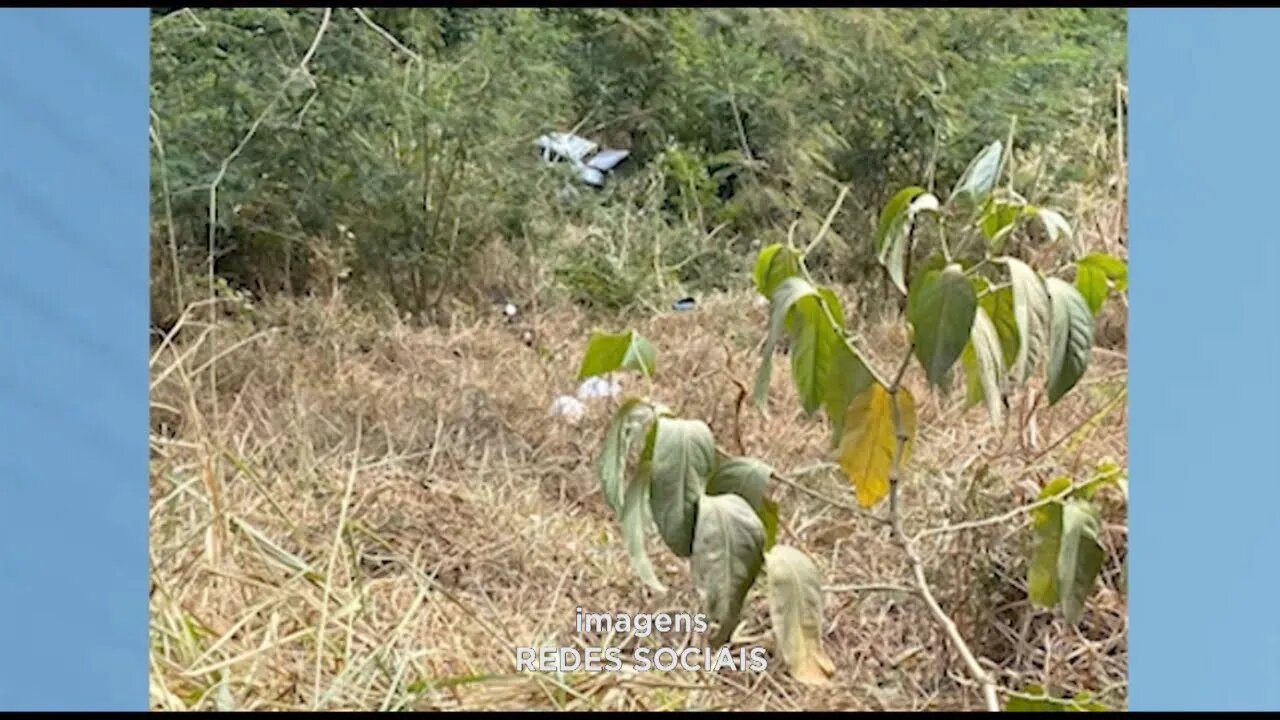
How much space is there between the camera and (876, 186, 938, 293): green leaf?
3.25 ft

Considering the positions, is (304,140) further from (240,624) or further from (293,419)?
(240,624)

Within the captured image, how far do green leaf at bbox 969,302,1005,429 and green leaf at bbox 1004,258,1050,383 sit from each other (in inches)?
0.8

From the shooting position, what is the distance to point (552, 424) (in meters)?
1.47

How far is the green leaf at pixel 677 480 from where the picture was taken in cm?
96

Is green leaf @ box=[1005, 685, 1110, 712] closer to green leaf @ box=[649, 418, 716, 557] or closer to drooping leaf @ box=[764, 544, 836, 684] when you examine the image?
drooping leaf @ box=[764, 544, 836, 684]

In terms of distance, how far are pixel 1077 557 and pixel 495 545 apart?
586mm

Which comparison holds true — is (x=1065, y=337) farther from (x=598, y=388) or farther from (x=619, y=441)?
(x=598, y=388)

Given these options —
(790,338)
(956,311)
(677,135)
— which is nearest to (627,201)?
(677,135)

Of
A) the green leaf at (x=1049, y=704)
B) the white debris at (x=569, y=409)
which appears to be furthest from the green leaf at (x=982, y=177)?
the white debris at (x=569, y=409)

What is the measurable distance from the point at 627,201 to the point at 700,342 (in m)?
0.34

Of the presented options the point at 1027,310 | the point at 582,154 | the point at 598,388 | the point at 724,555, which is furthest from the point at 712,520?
the point at 582,154

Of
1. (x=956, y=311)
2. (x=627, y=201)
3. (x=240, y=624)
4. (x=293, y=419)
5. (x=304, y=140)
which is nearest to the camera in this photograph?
(x=956, y=311)

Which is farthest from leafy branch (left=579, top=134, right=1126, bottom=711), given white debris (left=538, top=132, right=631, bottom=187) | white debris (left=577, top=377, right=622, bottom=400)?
white debris (left=538, top=132, right=631, bottom=187)

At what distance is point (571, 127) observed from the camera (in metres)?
1.74
